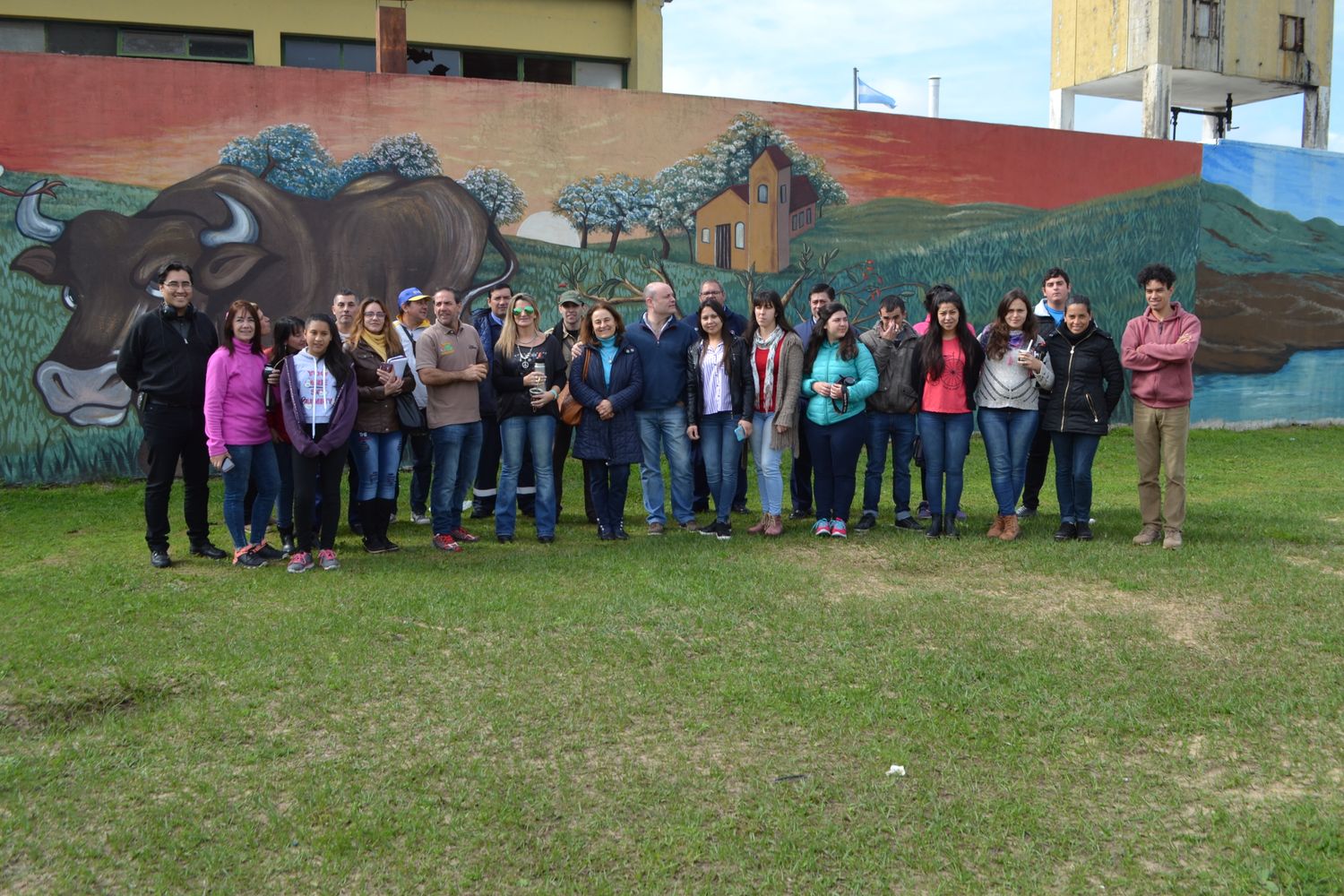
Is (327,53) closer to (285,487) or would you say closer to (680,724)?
(285,487)

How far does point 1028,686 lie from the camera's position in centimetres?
477

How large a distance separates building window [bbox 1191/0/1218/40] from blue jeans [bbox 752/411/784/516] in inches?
470

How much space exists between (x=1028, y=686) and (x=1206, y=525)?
14.2 ft

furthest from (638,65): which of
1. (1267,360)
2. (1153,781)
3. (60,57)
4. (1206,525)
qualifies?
(1153,781)

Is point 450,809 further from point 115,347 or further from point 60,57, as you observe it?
point 60,57

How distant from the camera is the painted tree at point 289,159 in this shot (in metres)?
10.9

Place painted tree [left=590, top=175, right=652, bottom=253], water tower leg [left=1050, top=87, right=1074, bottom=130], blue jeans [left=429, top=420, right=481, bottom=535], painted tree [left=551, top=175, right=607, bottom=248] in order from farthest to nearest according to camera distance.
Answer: water tower leg [left=1050, top=87, right=1074, bottom=130], painted tree [left=590, top=175, right=652, bottom=253], painted tree [left=551, top=175, right=607, bottom=248], blue jeans [left=429, top=420, right=481, bottom=535]

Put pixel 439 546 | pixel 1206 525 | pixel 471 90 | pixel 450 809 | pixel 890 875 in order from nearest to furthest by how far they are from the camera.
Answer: pixel 890 875, pixel 450 809, pixel 439 546, pixel 1206 525, pixel 471 90

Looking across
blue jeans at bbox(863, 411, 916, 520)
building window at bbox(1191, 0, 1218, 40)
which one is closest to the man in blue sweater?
blue jeans at bbox(863, 411, 916, 520)

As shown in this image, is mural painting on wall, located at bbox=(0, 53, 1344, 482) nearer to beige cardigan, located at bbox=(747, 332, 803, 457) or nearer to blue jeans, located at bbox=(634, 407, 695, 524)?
blue jeans, located at bbox=(634, 407, 695, 524)

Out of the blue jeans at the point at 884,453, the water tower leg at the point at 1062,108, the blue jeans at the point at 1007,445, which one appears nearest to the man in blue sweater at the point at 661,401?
the blue jeans at the point at 884,453

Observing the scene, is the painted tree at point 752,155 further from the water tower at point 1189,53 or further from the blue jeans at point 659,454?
the water tower at point 1189,53

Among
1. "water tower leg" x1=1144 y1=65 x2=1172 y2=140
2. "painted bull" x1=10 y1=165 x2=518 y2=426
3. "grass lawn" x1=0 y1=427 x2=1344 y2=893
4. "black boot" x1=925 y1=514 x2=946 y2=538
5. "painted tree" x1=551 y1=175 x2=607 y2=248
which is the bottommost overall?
"grass lawn" x1=0 y1=427 x2=1344 y2=893

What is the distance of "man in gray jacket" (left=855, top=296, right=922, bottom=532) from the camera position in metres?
8.20
